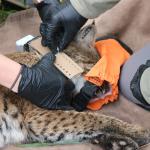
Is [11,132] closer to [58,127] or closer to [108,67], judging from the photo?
[58,127]

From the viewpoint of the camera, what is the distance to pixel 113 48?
10.7ft

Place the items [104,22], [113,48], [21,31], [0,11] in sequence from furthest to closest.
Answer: [0,11] → [21,31] → [104,22] → [113,48]

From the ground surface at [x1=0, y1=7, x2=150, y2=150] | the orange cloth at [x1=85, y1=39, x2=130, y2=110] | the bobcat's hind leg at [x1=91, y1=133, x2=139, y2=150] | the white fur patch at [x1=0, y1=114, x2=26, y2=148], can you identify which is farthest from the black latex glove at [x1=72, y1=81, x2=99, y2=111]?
the white fur patch at [x1=0, y1=114, x2=26, y2=148]

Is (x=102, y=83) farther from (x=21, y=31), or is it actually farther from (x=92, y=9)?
(x=21, y=31)

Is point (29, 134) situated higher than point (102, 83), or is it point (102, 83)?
point (102, 83)

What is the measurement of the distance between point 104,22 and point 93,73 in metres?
0.80

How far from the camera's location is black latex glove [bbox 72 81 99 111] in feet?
9.53

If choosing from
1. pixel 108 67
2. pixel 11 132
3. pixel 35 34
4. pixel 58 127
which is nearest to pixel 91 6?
Result: pixel 108 67

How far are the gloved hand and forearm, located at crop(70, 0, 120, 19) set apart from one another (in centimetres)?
5

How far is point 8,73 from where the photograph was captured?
8.72ft

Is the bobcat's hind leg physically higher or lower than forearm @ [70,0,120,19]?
lower

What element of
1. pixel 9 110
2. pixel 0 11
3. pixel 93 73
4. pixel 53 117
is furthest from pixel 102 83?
pixel 0 11

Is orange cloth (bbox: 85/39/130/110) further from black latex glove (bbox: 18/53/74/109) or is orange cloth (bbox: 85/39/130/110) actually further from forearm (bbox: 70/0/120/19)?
forearm (bbox: 70/0/120/19)

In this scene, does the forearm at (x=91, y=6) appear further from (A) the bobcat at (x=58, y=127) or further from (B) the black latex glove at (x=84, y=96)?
(A) the bobcat at (x=58, y=127)
